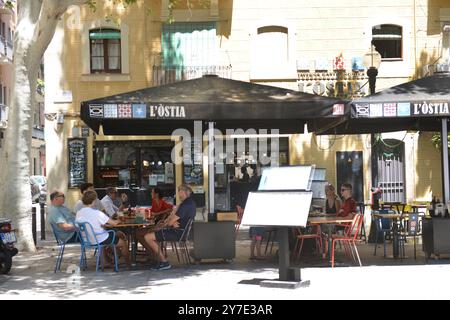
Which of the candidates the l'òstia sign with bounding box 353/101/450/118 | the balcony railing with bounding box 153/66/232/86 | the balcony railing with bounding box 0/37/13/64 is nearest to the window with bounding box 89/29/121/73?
the balcony railing with bounding box 153/66/232/86

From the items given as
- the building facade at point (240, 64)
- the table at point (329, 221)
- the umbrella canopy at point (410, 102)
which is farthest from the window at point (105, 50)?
the umbrella canopy at point (410, 102)

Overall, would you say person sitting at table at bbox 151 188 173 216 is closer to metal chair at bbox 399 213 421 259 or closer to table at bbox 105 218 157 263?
table at bbox 105 218 157 263

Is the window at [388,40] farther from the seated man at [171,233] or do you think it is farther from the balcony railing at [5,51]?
the balcony railing at [5,51]

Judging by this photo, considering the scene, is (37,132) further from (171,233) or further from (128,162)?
(171,233)

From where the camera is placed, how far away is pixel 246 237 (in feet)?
54.9

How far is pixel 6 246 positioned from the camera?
1066 centimetres

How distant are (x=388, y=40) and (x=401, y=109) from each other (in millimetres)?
9972

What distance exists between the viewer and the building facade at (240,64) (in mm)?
19594

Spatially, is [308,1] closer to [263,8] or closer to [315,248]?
[263,8]

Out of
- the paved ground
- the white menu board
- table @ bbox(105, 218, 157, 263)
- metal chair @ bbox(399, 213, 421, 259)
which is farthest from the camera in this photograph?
metal chair @ bbox(399, 213, 421, 259)

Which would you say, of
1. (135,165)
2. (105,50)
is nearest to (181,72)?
(105,50)

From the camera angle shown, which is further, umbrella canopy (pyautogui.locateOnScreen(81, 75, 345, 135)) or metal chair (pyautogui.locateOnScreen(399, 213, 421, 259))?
metal chair (pyautogui.locateOnScreen(399, 213, 421, 259))

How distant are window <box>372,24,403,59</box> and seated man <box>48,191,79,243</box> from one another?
37.6 feet

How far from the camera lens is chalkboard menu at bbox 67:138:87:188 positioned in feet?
64.2
